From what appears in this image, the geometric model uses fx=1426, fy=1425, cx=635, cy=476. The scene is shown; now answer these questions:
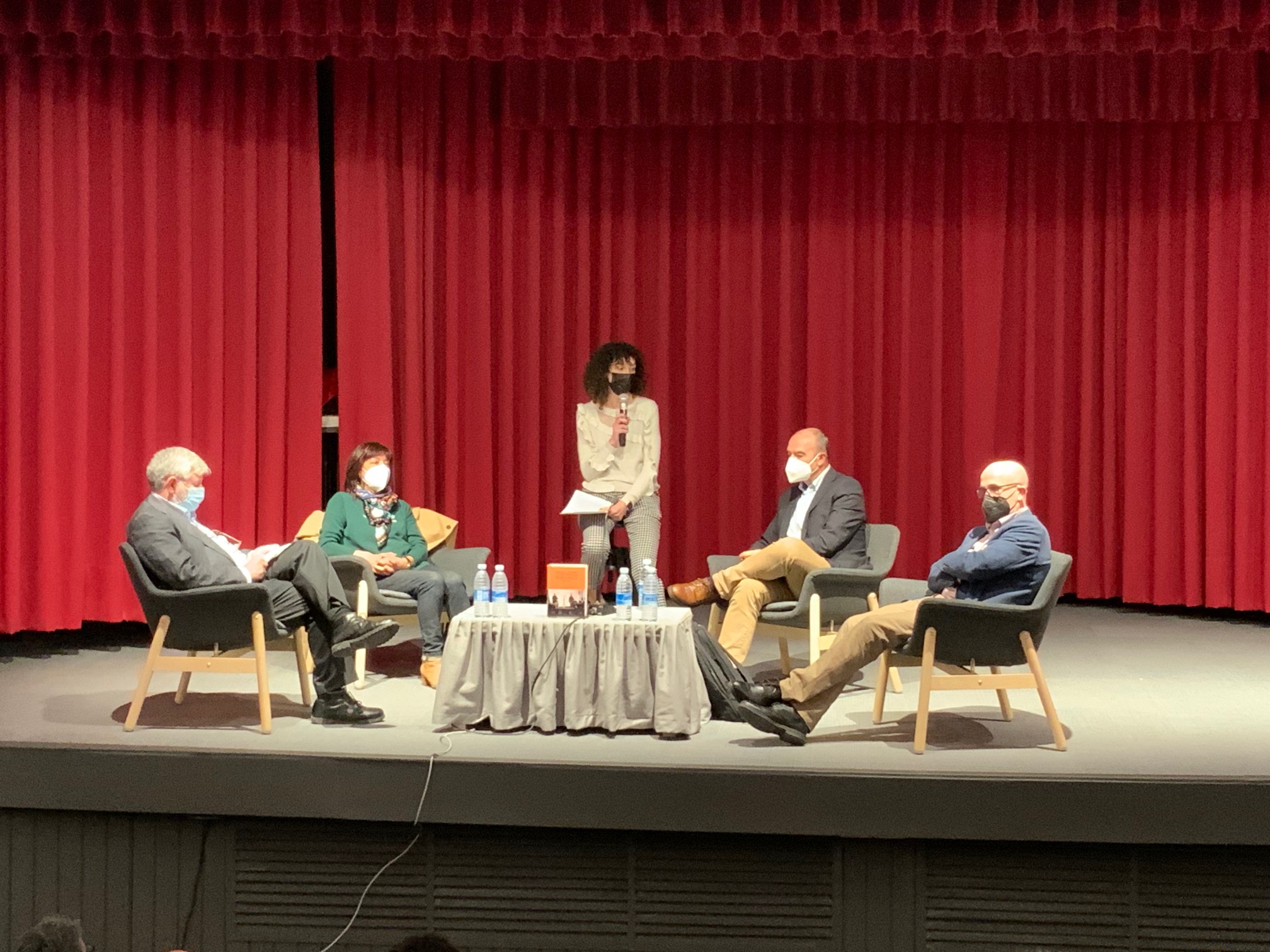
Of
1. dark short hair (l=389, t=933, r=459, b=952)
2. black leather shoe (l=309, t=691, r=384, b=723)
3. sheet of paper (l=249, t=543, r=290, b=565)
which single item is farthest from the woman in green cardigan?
dark short hair (l=389, t=933, r=459, b=952)

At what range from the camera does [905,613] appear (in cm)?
460

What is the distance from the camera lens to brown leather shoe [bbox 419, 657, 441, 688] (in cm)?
550

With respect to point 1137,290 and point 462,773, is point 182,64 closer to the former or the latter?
point 462,773

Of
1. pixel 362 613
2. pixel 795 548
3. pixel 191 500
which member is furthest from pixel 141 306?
pixel 795 548

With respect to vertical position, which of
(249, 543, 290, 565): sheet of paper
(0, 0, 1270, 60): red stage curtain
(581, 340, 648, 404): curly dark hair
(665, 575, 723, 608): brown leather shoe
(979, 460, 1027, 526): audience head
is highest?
(0, 0, 1270, 60): red stage curtain

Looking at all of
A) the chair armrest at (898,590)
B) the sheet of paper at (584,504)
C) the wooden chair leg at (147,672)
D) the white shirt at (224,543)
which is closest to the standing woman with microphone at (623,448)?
the sheet of paper at (584,504)

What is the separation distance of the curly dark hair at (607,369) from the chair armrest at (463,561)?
835mm

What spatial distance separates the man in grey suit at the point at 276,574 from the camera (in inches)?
188

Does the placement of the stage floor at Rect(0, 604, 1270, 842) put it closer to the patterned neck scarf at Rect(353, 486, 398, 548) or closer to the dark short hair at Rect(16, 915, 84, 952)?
the patterned neck scarf at Rect(353, 486, 398, 548)

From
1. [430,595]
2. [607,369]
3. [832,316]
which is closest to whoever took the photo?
[430,595]

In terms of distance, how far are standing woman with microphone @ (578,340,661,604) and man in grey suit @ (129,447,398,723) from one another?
1340mm

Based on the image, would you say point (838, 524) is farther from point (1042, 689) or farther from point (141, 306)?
point (141, 306)

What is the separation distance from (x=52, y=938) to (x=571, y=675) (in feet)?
8.08

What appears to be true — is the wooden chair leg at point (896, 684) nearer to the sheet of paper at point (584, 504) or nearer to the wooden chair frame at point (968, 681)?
the wooden chair frame at point (968, 681)
